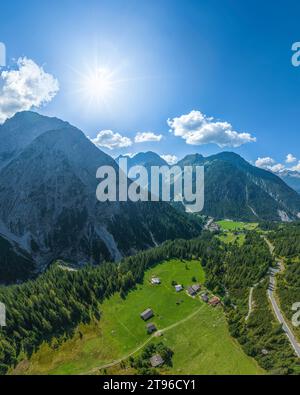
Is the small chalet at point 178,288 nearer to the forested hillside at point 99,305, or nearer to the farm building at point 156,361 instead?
the forested hillside at point 99,305

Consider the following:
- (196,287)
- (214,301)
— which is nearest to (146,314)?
(196,287)

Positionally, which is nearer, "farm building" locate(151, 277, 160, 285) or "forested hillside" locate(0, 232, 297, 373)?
"forested hillside" locate(0, 232, 297, 373)

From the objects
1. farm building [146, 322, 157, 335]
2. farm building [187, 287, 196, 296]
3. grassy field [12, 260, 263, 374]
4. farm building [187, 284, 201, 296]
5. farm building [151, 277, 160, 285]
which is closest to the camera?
grassy field [12, 260, 263, 374]

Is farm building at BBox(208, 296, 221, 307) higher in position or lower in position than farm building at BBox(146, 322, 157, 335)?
higher

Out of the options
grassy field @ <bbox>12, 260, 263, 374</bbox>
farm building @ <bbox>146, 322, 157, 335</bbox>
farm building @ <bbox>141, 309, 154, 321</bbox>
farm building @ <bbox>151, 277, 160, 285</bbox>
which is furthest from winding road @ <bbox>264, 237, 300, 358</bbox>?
farm building @ <bbox>151, 277, 160, 285</bbox>

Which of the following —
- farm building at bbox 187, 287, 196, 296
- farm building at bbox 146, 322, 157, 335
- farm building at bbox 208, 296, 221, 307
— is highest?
farm building at bbox 187, 287, 196, 296

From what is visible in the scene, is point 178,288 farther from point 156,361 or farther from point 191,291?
point 156,361

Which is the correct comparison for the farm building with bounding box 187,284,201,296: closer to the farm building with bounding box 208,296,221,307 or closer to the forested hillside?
the forested hillside
